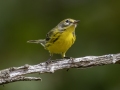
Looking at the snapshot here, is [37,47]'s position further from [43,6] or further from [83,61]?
[83,61]

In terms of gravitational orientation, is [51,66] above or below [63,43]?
below

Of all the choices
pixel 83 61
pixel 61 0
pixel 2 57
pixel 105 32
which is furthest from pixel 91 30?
pixel 83 61

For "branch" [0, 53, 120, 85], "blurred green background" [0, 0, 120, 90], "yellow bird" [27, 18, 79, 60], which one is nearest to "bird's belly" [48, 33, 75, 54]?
"yellow bird" [27, 18, 79, 60]

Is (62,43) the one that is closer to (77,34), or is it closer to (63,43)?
(63,43)

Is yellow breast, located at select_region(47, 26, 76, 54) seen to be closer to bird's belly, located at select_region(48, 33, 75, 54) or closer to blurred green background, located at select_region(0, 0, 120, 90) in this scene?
bird's belly, located at select_region(48, 33, 75, 54)

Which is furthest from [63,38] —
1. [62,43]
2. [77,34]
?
[77,34]

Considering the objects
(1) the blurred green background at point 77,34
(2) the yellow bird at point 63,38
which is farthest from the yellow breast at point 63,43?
(1) the blurred green background at point 77,34

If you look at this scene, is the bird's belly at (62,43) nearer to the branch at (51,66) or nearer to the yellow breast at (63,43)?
the yellow breast at (63,43)
